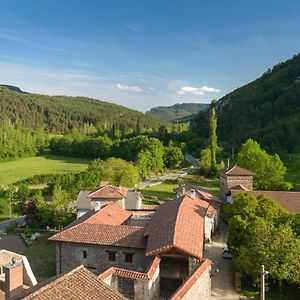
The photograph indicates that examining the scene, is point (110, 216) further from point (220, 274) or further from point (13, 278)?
point (13, 278)

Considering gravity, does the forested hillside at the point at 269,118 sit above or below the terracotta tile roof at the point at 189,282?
above

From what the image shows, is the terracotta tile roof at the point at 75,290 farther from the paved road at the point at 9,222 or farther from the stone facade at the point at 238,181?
the paved road at the point at 9,222

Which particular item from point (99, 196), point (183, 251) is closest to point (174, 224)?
point (183, 251)

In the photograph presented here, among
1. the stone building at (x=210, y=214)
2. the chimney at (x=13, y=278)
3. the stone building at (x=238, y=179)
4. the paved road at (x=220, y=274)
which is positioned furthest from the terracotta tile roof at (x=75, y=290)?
the stone building at (x=238, y=179)

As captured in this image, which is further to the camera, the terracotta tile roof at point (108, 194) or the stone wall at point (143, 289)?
the terracotta tile roof at point (108, 194)

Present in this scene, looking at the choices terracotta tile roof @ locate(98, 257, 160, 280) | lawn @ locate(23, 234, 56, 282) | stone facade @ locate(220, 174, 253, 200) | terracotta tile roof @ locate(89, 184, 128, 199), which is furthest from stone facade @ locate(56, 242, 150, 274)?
stone facade @ locate(220, 174, 253, 200)

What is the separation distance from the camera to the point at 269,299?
75.1 ft

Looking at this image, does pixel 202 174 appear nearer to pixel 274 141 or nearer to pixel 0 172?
pixel 274 141

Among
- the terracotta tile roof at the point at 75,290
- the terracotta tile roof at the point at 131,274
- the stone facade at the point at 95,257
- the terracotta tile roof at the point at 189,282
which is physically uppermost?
the terracotta tile roof at the point at 75,290

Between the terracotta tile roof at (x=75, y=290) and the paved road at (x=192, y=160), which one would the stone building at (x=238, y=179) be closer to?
the terracotta tile roof at (x=75, y=290)

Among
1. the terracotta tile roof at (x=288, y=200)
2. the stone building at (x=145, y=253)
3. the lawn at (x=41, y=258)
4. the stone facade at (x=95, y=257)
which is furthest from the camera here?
the terracotta tile roof at (x=288, y=200)

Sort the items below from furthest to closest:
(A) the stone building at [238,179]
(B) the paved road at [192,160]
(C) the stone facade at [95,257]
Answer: (B) the paved road at [192,160]
(A) the stone building at [238,179]
(C) the stone facade at [95,257]

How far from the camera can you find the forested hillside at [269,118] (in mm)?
104062

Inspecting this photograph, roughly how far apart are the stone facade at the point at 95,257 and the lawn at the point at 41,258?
1.92m
